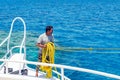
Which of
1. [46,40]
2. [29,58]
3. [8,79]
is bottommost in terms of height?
[8,79]

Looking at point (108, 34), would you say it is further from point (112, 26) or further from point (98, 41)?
point (112, 26)

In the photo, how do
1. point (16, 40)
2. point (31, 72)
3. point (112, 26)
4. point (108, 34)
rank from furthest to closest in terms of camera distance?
point (112, 26) → point (108, 34) → point (16, 40) → point (31, 72)

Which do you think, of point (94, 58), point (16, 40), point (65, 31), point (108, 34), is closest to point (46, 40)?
point (94, 58)

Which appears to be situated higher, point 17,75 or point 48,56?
point 48,56

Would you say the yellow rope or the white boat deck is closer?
the white boat deck

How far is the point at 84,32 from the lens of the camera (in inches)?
1278

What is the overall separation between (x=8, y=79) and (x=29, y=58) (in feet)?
37.7

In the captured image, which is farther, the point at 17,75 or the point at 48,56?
the point at 48,56

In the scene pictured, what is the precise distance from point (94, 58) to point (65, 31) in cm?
1331

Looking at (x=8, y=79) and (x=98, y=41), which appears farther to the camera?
(x=98, y=41)

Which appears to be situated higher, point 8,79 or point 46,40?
point 46,40

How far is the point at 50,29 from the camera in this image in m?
9.80

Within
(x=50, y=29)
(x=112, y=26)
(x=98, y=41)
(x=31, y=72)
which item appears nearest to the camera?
(x=50, y=29)

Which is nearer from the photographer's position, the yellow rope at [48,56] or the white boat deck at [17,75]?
the white boat deck at [17,75]
